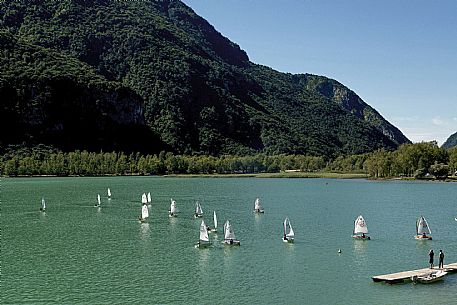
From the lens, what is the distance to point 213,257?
5425 cm

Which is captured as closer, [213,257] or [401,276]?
[401,276]

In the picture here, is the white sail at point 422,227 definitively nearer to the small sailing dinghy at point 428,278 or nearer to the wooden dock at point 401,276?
the wooden dock at point 401,276

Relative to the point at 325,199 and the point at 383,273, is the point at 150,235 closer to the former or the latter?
the point at 383,273

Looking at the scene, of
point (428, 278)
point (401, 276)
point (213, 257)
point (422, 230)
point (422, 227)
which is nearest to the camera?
point (428, 278)

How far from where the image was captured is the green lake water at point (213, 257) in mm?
40812

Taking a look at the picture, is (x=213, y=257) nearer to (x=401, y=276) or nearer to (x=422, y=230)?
(x=401, y=276)

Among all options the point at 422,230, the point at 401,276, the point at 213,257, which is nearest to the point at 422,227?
the point at 422,230

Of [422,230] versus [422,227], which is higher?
[422,227]

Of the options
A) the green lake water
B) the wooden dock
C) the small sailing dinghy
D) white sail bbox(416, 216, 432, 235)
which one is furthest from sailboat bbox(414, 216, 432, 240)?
the small sailing dinghy

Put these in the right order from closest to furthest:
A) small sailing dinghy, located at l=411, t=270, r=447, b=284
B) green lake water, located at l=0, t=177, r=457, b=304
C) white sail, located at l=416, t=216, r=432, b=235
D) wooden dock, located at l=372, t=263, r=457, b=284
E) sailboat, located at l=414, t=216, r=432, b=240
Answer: green lake water, located at l=0, t=177, r=457, b=304 < small sailing dinghy, located at l=411, t=270, r=447, b=284 < wooden dock, located at l=372, t=263, r=457, b=284 < sailboat, located at l=414, t=216, r=432, b=240 < white sail, located at l=416, t=216, r=432, b=235

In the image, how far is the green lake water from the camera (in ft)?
134

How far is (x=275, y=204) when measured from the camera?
10938 centimetres

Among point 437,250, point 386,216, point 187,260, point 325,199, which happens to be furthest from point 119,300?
point 325,199

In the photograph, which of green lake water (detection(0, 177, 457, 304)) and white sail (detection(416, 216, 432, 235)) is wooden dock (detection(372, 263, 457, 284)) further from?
white sail (detection(416, 216, 432, 235))
